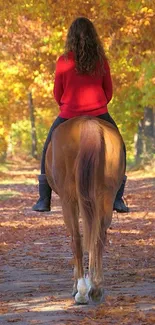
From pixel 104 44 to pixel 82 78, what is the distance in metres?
15.9

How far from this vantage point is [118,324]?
7.50 meters

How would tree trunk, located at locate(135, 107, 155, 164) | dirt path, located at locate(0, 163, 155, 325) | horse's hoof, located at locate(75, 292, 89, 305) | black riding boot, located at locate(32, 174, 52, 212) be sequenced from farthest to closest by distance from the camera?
tree trunk, located at locate(135, 107, 155, 164), black riding boot, located at locate(32, 174, 52, 212), horse's hoof, located at locate(75, 292, 89, 305), dirt path, located at locate(0, 163, 155, 325)

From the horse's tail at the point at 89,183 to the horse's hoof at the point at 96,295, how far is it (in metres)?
0.38

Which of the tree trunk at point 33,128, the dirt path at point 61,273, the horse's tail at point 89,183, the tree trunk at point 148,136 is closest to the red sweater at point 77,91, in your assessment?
the horse's tail at point 89,183

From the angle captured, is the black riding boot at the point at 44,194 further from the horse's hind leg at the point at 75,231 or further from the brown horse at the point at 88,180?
the horse's hind leg at the point at 75,231

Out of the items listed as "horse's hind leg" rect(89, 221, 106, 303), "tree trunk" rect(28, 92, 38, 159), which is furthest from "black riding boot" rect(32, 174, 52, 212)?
"tree trunk" rect(28, 92, 38, 159)

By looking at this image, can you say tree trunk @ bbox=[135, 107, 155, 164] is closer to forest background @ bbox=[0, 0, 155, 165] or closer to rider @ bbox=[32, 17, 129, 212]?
forest background @ bbox=[0, 0, 155, 165]

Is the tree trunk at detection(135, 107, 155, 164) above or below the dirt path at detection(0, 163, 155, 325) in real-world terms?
below

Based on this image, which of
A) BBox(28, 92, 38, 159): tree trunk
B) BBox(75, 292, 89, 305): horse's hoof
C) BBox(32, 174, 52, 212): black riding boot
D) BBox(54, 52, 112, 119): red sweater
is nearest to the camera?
BBox(75, 292, 89, 305): horse's hoof

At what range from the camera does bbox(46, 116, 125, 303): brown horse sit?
887 centimetres

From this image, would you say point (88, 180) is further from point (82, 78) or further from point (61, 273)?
point (61, 273)

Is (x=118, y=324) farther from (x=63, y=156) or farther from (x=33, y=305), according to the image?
(x=63, y=156)

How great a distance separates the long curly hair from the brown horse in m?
0.79

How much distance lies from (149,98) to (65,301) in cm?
2878
